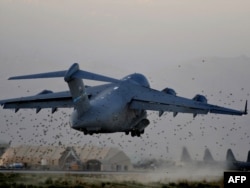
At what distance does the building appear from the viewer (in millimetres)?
96062

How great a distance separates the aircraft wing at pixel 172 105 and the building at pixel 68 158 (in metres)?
22.4

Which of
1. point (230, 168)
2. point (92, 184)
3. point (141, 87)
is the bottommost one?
point (92, 184)

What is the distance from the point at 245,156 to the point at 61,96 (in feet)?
105

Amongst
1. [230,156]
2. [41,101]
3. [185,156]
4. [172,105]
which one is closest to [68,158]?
[185,156]

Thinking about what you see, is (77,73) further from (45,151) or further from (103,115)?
(45,151)

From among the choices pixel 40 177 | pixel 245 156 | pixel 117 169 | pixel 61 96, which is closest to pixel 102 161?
pixel 117 169

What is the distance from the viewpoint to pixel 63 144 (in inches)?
3757

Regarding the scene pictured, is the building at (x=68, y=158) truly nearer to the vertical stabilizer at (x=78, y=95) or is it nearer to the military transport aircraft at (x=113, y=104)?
the military transport aircraft at (x=113, y=104)

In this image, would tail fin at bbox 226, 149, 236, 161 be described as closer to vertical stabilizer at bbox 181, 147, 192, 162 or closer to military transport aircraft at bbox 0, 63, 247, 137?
vertical stabilizer at bbox 181, 147, 192, 162

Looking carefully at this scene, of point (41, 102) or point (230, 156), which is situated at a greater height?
point (41, 102)

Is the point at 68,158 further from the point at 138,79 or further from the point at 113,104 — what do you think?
the point at 113,104

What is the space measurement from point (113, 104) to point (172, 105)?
6.01m

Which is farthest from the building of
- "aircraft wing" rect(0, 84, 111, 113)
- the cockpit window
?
"aircraft wing" rect(0, 84, 111, 113)

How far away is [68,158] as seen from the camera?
97.4m
